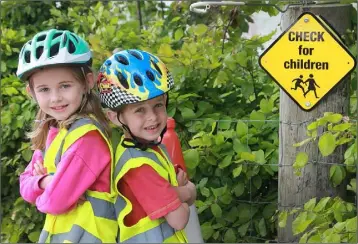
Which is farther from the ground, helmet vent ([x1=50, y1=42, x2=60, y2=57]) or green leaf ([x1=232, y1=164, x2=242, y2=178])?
helmet vent ([x1=50, y1=42, x2=60, y2=57])

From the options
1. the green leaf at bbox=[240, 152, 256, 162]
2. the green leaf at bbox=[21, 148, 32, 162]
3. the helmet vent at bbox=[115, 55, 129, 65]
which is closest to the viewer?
the helmet vent at bbox=[115, 55, 129, 65]

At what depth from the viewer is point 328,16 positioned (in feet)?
14.4

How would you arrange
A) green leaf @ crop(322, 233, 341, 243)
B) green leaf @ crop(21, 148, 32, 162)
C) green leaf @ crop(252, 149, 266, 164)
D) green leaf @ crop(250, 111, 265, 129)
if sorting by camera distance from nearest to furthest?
green leaf @ crop(322, 233, 341, 243)
green leaf @ crop(252, 149, 266, 164)
green leaf @ crop(250, 111, 265, 129)
green leaf @ crop(21, 148, 32, 162)

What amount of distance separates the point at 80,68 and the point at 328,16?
1434mm

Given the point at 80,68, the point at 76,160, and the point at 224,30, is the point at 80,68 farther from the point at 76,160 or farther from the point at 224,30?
the point at 224,30

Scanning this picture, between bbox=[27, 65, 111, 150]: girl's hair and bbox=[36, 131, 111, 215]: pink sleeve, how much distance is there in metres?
0.15

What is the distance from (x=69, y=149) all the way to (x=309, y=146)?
1.50 m

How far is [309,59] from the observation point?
14.0 feet

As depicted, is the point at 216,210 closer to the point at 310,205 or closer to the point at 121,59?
the point at 310,205

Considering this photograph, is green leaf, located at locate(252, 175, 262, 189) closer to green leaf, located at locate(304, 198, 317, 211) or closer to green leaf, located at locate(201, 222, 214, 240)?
green leaf, located at locate(201, 222, 214, 240)

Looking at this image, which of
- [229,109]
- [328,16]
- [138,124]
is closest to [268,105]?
[229,109]

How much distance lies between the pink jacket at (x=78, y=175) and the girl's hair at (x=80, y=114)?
112 millimetres

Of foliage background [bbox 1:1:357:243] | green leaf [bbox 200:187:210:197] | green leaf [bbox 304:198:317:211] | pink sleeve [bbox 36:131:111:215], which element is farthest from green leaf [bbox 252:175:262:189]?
pink sleeve [bbox 36:131:111:215]

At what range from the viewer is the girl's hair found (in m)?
3.65
